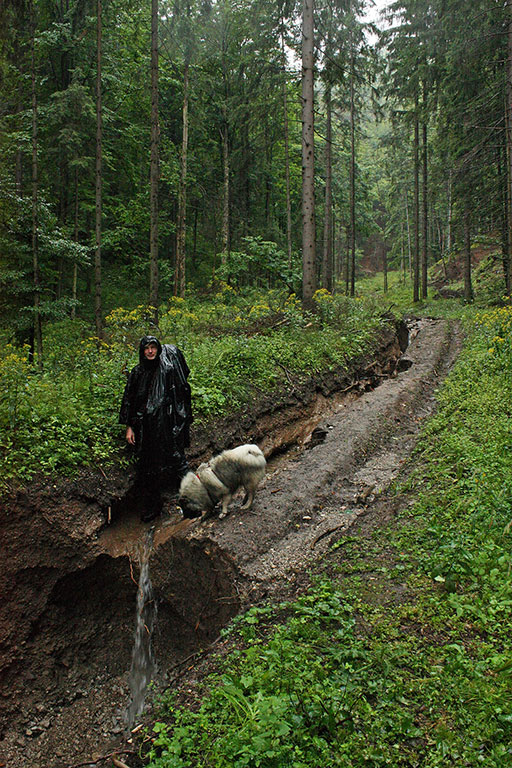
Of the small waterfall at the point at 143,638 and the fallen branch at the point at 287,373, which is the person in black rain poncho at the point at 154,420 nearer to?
the small waterfall at the point at 143,638

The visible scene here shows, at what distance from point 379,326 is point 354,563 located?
1158 cm

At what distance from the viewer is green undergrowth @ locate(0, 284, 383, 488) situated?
17.8 ft

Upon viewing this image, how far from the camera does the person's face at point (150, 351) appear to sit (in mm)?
5891

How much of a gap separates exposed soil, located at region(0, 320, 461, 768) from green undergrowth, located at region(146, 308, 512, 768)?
0.67 metres

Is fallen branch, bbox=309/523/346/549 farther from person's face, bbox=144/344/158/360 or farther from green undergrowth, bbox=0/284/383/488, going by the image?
person's face, bbox=144/344/158/360

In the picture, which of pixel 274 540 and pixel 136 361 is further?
pixel 136 361

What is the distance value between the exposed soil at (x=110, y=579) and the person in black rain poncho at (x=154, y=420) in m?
0.32

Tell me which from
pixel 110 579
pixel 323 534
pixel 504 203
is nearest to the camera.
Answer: pixel 323 534

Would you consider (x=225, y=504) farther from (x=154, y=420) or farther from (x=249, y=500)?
(x=154, y=420)

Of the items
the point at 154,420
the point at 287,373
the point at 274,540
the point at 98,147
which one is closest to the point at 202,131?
the point at 98,147

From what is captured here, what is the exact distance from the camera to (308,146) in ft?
42.9

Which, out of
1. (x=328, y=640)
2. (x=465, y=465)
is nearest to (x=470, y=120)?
(x=465, y=465)

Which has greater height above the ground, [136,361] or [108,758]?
[136,361]

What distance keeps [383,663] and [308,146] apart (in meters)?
13.7
